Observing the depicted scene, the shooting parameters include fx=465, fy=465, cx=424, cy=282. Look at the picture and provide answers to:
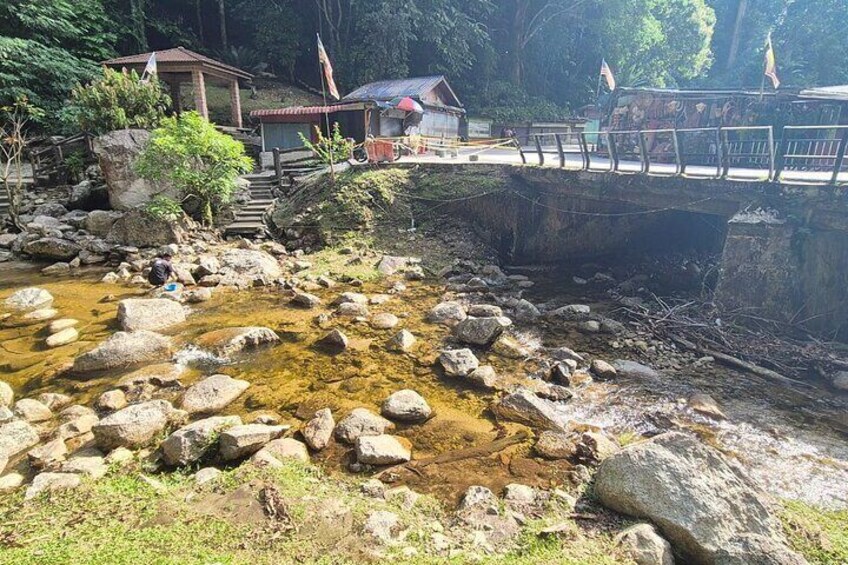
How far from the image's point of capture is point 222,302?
40.8 ft

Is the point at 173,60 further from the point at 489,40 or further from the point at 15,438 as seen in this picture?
the point at 489,40

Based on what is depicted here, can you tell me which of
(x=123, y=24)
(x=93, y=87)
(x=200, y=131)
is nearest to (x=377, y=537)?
(x=200, y=131)

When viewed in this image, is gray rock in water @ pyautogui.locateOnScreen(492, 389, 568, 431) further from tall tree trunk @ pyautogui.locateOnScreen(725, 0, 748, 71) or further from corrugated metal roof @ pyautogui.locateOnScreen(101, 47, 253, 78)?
tall tree trunk @ pyautogui.locateOnScreen(725, 0, 748, 71)

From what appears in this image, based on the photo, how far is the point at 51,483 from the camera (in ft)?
17.0

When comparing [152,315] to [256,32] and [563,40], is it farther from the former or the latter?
[563,40]

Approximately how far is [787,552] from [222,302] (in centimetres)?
1211

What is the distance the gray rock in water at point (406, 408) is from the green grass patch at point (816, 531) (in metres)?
4.63

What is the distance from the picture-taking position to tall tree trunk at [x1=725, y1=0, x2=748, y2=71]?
1848 inches

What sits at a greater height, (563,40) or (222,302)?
(563,40)

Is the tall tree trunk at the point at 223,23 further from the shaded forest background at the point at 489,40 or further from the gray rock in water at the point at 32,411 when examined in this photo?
the gray rock in water at the point at 32,411

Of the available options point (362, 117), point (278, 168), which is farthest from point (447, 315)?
point (362, 117)

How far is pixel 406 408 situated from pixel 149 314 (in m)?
6.90

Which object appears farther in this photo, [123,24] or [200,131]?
[123,24]

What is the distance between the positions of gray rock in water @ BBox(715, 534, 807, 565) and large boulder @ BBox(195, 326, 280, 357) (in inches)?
329
